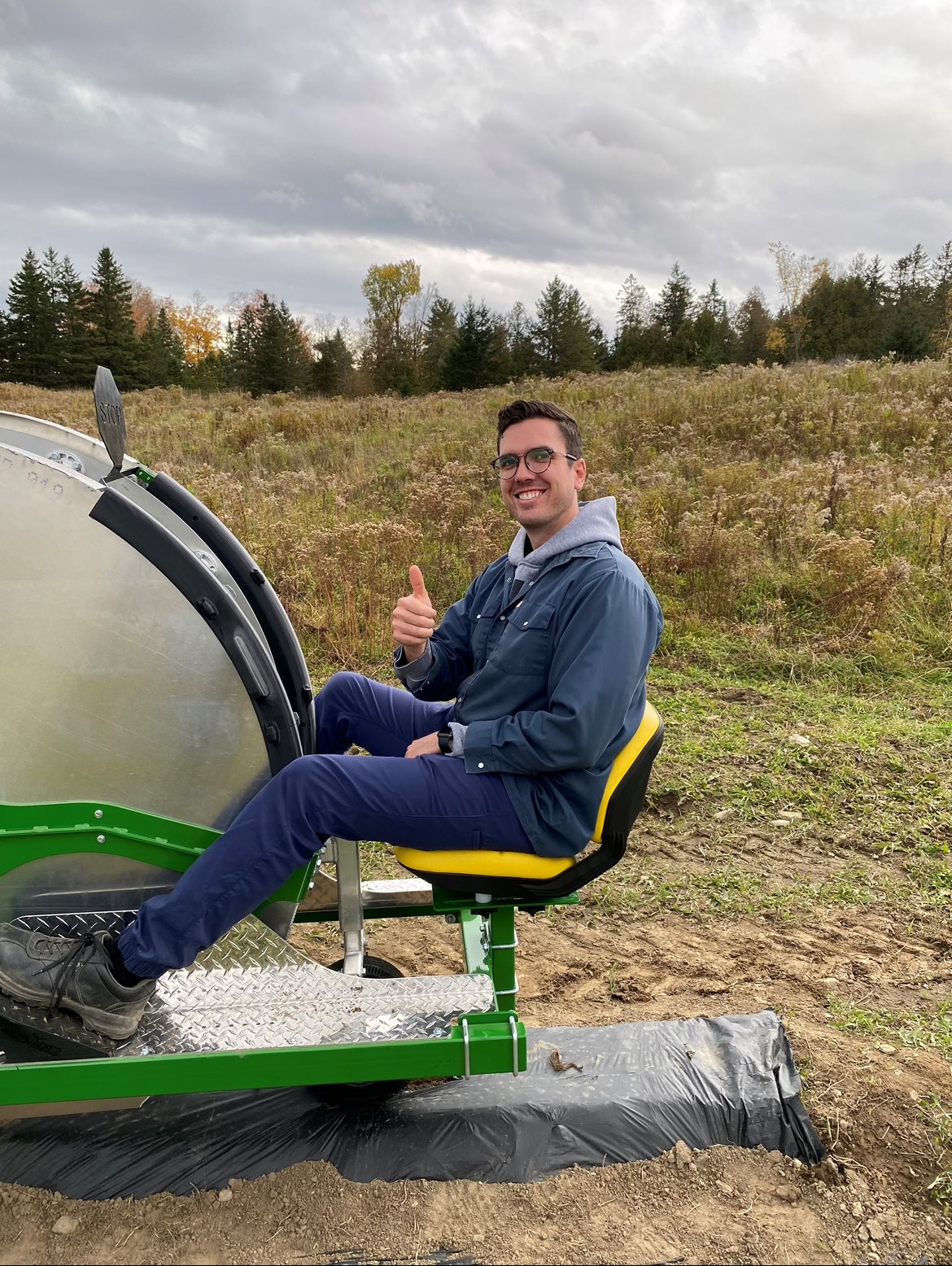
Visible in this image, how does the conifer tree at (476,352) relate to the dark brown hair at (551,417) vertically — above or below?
above

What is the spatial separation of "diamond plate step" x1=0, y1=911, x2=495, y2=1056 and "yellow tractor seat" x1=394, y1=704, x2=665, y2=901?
320mm

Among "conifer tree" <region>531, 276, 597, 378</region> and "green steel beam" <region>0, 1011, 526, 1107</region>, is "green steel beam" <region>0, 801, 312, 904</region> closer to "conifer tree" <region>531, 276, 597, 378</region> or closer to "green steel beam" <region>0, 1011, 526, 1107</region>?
"green steel beam" <region>0, 1011, 526, 1107</region>

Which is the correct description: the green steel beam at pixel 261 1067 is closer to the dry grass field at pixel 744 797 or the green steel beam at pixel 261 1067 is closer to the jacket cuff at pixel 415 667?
the dry grass field at pixel 744 797

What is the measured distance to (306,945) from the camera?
12.8 ft

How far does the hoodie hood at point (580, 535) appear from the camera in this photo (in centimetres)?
274

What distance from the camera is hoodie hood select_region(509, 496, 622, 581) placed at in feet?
9.00

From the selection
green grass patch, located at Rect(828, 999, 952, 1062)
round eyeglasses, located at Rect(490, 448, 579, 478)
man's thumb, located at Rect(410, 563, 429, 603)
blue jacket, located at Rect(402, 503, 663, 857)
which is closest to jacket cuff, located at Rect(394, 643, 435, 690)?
man's thumb, located at Rect(410, 563, 429, 603)

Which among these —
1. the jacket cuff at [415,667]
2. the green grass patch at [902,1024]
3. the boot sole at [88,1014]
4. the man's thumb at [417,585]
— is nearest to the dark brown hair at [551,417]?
the man's thumb at [417,585]

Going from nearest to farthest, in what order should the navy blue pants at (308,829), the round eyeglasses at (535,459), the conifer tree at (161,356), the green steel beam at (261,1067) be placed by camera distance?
the green steel beam at (261,1067)
the navy blue pants at (308,829)
the round eyeglasses at (535,459)
the conifer tree at (161,356)

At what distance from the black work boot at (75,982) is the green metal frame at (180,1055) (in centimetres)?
14

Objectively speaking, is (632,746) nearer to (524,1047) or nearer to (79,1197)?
(524,1047)

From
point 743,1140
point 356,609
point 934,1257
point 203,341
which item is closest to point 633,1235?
point 743,1140

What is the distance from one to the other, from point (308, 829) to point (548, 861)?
2.08ft

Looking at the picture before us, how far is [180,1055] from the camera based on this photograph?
225cm
